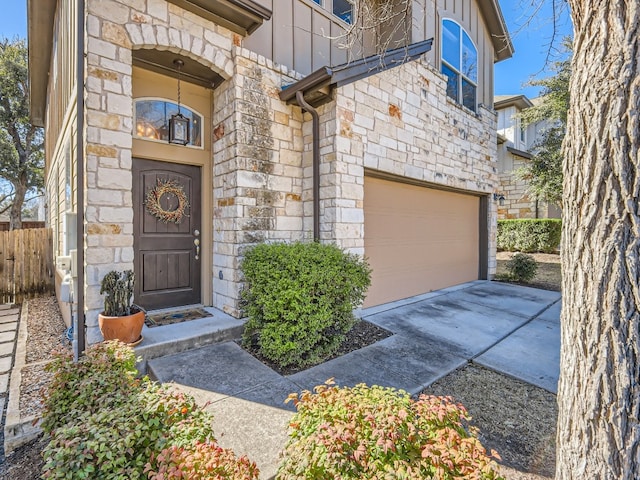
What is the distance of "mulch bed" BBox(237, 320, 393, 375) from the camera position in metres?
3.20

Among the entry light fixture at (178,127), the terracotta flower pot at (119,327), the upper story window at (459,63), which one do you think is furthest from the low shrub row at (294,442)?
the upper story window at (459,63)

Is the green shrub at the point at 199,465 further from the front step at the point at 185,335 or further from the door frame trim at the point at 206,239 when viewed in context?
the door frame trim at the point at 206,239

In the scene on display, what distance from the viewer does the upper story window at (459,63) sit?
22.5 ft

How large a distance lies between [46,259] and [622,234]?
930 cm

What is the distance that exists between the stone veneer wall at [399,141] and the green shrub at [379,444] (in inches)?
117

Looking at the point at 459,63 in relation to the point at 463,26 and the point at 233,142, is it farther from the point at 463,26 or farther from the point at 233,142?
the point at 233,142

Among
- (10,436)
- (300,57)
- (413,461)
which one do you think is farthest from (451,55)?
(10,436)

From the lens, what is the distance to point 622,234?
115 cm

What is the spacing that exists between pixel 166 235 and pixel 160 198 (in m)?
0.51

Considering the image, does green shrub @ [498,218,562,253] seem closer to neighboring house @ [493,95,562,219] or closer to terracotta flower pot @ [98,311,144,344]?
neighboring house @ [493,95,562,219]

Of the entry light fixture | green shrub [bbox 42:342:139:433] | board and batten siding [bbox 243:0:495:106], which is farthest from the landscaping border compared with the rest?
board and batten siding [bbox 243:0:495:106]

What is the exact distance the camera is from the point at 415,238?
616 cm

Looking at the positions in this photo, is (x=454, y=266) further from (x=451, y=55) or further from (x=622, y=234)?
(x=622, y=234)

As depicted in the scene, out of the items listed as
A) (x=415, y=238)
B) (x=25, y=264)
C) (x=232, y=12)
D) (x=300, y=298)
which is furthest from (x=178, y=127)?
(x=25, y=264)
